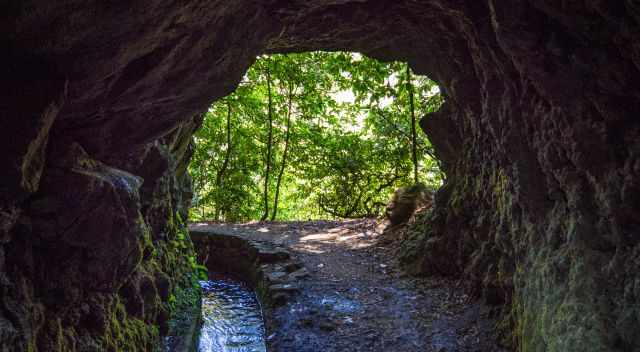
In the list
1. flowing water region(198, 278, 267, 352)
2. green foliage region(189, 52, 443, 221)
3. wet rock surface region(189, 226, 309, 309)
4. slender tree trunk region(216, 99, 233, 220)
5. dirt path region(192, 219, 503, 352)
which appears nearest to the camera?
dirt path region(192, 219, 503, 352)

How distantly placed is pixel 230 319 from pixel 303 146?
11498 millimetres

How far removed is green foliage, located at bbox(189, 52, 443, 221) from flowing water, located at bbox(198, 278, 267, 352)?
779cm

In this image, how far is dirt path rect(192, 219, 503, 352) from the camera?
21.7ft

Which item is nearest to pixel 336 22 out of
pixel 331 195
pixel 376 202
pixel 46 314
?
pixel 46 314

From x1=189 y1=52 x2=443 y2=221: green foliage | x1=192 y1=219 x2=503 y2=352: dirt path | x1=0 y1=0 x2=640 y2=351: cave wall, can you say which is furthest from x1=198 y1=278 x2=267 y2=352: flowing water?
x1=189 y1=52 x2=443 y2=221: green foliage

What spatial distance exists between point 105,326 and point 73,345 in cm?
61

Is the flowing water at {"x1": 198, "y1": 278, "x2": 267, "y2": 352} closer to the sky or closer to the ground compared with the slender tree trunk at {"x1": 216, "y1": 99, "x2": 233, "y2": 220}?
closer to the ground

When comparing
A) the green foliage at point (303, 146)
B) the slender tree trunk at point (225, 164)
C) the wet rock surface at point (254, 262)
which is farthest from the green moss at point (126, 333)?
the slender tree trunk at point (225, 164)

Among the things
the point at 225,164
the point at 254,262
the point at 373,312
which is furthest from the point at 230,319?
the point at 225,164

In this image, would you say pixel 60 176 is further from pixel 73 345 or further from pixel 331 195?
pixel 331 195

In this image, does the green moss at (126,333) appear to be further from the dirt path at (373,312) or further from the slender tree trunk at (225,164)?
the slender tree trunk at (225,164)

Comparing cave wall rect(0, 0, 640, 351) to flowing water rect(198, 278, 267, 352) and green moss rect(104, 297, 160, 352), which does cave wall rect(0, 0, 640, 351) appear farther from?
flowing water rect(198, 278, 267, 352)

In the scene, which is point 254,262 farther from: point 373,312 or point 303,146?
point 303,146

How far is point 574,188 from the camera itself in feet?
14.0
